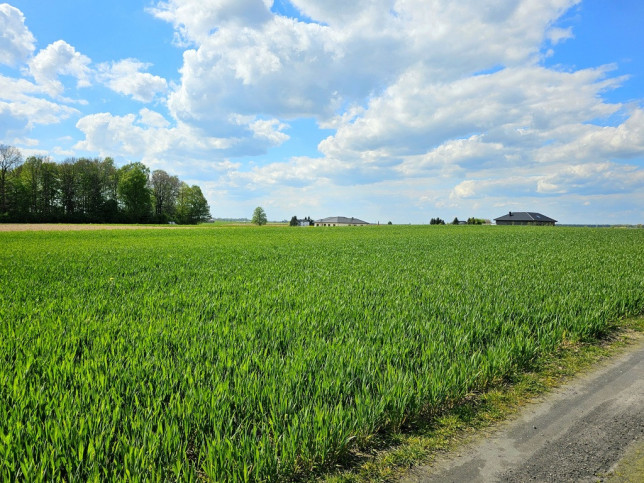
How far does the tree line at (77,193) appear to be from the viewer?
69644 mm

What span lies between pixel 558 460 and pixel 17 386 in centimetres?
598

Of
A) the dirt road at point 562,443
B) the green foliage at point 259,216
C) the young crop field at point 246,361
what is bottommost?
the dirt road at point 562,443

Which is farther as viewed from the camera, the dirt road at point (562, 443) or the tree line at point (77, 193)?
the tree line at point (77, 193)

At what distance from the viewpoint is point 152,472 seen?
2834mm

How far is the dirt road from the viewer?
3.26 m

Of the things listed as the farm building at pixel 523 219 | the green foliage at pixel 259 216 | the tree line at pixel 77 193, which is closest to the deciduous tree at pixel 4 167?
the tree line at pixel 77 193

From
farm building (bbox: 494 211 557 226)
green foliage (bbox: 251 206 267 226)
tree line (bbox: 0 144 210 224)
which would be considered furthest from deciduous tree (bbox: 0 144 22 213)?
farm building (bbox: 494 211 557 226)

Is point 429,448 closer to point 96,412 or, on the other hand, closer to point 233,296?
point 96,412

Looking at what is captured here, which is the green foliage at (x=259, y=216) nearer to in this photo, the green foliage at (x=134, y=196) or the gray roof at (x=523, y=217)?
the green foliage at (x=134, y=196)

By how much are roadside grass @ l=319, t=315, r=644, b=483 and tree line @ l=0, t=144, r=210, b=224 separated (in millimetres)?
88387

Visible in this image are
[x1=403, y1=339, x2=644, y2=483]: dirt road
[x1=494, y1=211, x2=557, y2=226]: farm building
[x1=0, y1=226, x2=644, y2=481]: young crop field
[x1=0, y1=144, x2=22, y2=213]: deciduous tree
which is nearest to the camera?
[x1=0, y1=226, x2=644, y2=481]: young crop field

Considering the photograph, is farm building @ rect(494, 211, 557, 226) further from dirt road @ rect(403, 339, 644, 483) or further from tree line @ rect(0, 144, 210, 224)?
dirt road @ rect(403, 339, 644, 483)

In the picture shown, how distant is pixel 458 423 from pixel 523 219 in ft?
490

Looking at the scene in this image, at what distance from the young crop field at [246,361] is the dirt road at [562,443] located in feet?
2.18
